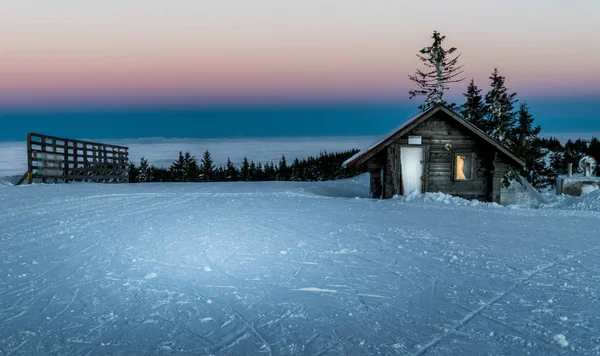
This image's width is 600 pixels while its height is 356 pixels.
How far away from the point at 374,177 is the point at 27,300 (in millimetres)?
17532

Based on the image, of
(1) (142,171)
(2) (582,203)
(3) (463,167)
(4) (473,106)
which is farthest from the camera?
(1) (142,171)

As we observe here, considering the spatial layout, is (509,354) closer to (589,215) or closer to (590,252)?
(590,252)

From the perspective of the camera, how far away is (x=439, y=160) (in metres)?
21.2

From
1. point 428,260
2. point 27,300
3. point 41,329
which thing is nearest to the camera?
point 41,329

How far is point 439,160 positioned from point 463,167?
1422mm

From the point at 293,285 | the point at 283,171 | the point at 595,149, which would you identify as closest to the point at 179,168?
the point at 283,171

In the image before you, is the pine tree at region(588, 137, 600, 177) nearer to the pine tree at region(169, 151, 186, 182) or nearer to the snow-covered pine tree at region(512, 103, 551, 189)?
the snow-covered pine tree at region(512, 103, 551, 189)

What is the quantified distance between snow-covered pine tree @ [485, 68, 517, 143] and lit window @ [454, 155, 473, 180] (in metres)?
14.8

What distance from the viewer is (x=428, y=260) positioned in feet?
28.5

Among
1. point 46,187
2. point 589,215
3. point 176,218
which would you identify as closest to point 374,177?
point 589,215

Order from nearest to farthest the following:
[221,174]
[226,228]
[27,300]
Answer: [27,300] < [226,228] < [221,174]

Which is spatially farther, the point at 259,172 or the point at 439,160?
the point at 259,172

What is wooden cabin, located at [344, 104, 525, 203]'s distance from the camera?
2091 cm

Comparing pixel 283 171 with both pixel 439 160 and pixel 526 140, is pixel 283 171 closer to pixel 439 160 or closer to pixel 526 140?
pixel 526 140
